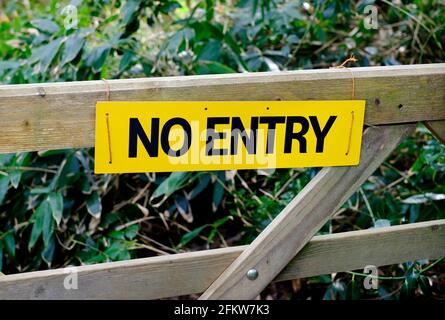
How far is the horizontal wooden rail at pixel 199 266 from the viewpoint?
53.9 inches

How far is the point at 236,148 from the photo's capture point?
1344 mm

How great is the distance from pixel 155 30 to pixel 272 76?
183 cm

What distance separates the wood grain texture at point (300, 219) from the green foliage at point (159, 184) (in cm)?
60

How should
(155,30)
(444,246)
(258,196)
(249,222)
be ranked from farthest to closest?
1. (155,30)
2. (258,196)
3. (249,222)
4. (444,246)

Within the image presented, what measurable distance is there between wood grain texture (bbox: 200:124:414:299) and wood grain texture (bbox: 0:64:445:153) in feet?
0.21

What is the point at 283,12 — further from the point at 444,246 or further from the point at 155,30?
the point at 444,246

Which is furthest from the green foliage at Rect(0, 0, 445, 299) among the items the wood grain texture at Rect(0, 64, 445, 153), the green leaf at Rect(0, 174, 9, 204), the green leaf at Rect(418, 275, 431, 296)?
the wood grain texture at Rect(0, 64, 445, 153)

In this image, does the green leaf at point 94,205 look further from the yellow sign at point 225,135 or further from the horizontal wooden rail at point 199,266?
the yellow sign at point 225,135

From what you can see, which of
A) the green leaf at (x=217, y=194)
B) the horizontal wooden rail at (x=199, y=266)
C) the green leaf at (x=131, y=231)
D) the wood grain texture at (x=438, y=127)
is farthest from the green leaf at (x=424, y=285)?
the green leaf at (x=131, y=231)

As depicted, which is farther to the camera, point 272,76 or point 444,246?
point 444,246

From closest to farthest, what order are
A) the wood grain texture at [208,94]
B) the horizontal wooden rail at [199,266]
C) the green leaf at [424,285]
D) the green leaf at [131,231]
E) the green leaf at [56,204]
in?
the wood grain texture at [208,94] < the horizontal wooden rail at [199,266] < the green leaf at [424,285] < the green leaf at [56,204] < the green leaf at [131,231]

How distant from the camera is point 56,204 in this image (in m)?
2.13

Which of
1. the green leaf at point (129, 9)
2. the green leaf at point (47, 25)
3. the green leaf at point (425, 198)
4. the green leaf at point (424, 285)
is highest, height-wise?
the green leaf at point (47, 25)

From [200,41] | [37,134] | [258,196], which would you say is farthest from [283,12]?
[37,134]
